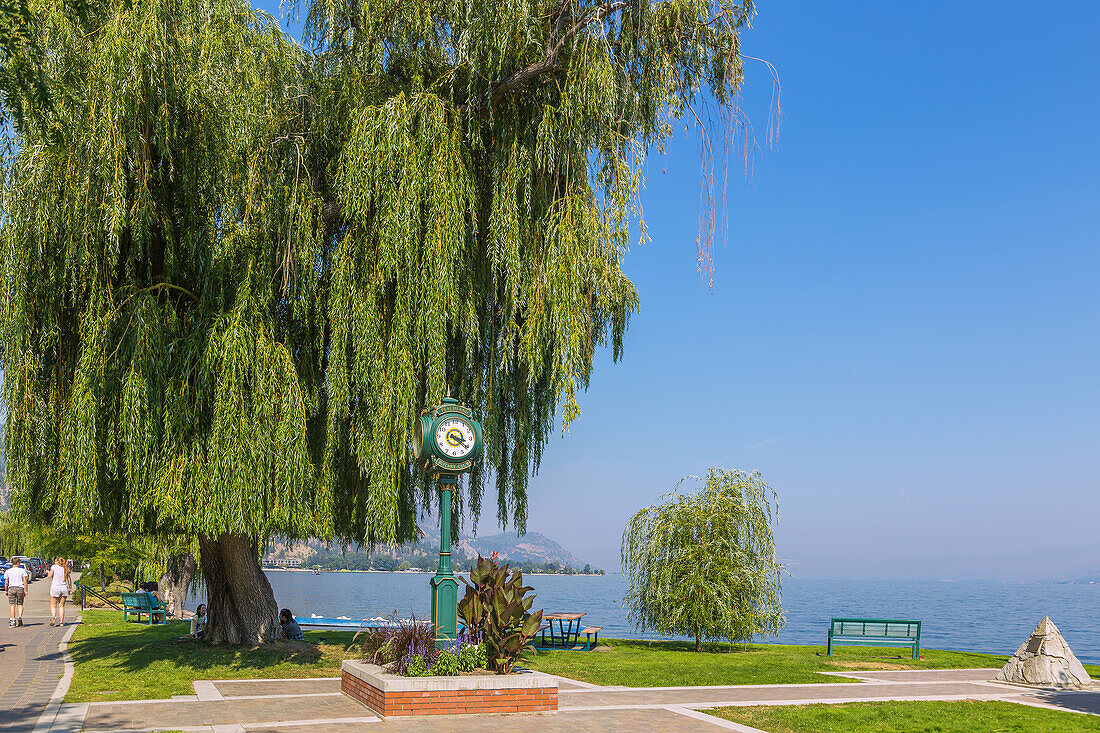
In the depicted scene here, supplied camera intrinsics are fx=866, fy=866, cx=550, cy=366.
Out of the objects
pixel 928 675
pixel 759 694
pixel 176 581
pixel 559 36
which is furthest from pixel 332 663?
pixel 176 581

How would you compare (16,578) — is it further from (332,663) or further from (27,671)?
(332,663)

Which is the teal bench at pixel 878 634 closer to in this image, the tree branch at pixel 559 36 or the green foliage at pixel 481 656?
the green foliage at pixel 481 656

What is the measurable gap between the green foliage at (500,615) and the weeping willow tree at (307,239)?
2038 mm

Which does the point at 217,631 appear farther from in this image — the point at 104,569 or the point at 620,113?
the point at 104,569

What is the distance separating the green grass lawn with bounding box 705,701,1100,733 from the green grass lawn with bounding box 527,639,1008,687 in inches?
102

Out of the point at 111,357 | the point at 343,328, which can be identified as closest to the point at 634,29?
the point at 343,328

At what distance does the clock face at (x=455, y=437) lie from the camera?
36.1 feet

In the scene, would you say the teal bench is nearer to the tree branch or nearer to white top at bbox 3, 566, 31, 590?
the tree branch

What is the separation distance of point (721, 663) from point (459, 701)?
8.49 m

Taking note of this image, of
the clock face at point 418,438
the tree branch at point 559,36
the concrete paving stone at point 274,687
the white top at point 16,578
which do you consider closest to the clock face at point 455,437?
the clock face at point 418,438

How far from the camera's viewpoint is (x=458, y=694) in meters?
9.50

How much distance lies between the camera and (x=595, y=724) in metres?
9.33

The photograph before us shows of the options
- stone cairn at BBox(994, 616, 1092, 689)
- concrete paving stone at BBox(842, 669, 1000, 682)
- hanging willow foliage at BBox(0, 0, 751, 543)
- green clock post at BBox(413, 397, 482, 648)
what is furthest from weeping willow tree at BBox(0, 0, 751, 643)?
stone cairn at BBox(994, 616, 1092, 689)

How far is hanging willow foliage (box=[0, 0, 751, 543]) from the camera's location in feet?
40.2
